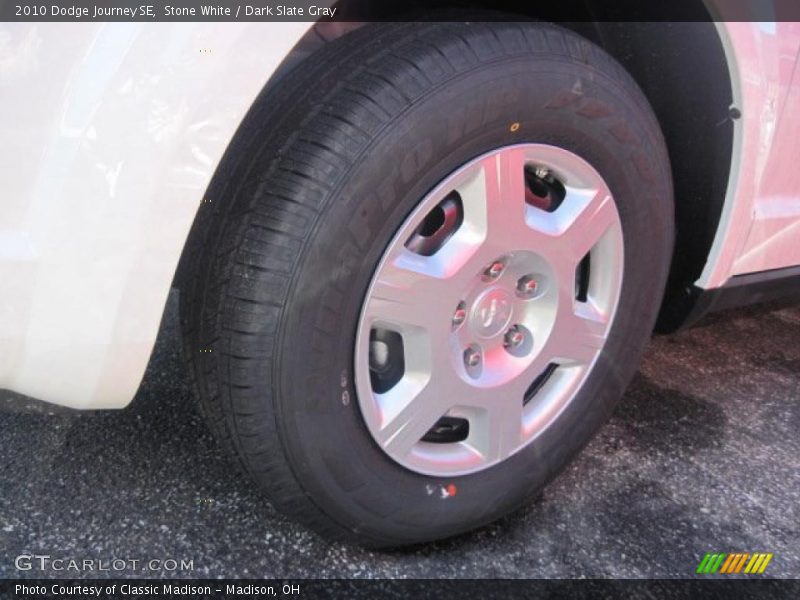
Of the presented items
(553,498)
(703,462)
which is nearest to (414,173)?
(553,498)

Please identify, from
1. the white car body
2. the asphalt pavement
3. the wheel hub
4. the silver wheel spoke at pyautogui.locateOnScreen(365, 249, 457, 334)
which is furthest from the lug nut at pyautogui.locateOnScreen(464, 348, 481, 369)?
the white car body

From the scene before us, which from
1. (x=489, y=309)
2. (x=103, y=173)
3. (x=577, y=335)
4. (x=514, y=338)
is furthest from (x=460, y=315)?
(x=103, y=173)

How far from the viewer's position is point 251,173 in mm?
1228

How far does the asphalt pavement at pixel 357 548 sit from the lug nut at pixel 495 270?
57 centimetres

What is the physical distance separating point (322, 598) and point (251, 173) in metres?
0.76

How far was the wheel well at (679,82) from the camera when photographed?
1450mm

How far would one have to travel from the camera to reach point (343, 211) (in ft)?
3.84

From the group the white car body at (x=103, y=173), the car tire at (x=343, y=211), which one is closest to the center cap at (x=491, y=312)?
the car tire at (x=343, y=211)

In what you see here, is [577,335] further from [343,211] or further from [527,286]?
[343,211]

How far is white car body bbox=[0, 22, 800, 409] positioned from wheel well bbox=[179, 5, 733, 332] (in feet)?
1.23

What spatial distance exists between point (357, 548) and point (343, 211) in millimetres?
719

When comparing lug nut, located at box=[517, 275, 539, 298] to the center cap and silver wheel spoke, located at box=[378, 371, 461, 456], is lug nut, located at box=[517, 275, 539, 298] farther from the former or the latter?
silver wheel spoke, located at box=[378, 371, 461, 456]

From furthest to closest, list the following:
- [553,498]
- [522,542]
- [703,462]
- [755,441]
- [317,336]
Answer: [755,441], [703,462], [553,498], [522,542], [317,336]

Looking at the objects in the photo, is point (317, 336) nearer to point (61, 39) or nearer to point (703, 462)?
point (61, 39)
